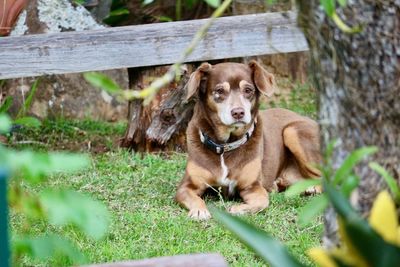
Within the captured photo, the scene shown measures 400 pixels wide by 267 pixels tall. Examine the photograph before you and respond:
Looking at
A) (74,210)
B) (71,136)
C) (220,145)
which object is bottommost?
(71,136)

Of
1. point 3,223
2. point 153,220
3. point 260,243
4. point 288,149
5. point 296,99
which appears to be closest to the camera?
point 3,223

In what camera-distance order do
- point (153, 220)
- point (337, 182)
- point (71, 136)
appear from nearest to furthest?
point (337, 182), point (153, 220), point (71, 136)

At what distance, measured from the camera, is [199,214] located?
571 cm

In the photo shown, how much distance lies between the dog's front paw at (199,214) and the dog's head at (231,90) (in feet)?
2.04

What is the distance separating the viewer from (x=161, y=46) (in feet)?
22.8

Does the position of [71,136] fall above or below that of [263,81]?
below

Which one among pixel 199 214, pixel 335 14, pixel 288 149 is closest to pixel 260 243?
pixel 335 14

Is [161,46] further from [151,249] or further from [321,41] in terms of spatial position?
[321,41]

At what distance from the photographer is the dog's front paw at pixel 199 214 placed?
568 centimetres

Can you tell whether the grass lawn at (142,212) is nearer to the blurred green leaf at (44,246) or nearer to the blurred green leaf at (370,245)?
the blurred green leaf at (44,246)

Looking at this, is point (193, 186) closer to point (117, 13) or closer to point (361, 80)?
point (117, 13)

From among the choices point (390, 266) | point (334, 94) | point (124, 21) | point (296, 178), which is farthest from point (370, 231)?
point (124, 21)

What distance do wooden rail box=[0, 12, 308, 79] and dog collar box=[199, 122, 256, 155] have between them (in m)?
0.83

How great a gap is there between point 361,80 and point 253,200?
3621mm
